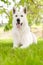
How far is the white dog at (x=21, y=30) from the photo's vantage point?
3672 millimetres

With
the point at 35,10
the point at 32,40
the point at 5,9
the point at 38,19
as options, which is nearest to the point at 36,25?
the point at 38,19

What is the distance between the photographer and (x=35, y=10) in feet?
16.7

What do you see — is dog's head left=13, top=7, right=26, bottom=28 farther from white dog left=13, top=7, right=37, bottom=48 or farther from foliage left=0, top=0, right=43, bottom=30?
foliage left=0, top=0, right=43, bottom=30

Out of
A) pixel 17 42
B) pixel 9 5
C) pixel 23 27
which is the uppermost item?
pixel 9 5

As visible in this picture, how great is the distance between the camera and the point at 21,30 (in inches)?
152

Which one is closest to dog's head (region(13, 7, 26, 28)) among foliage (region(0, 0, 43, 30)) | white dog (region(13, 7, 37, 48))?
white dog (region(13, 7, 37, 48))

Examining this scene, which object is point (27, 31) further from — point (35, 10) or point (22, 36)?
point (35, 10)

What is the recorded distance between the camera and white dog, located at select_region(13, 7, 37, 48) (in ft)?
12.0

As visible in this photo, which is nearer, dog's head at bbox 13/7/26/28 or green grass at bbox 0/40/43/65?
green grass at bbox 0/40/43/65

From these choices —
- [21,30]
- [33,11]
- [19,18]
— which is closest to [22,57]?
[19,18]

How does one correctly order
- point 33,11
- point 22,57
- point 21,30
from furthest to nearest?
point 33,11 → point 21,30 → point 22,57

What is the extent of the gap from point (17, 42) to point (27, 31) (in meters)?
0.28

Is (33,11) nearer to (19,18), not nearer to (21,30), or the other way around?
(21,30)

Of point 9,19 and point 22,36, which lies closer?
point 22,36
